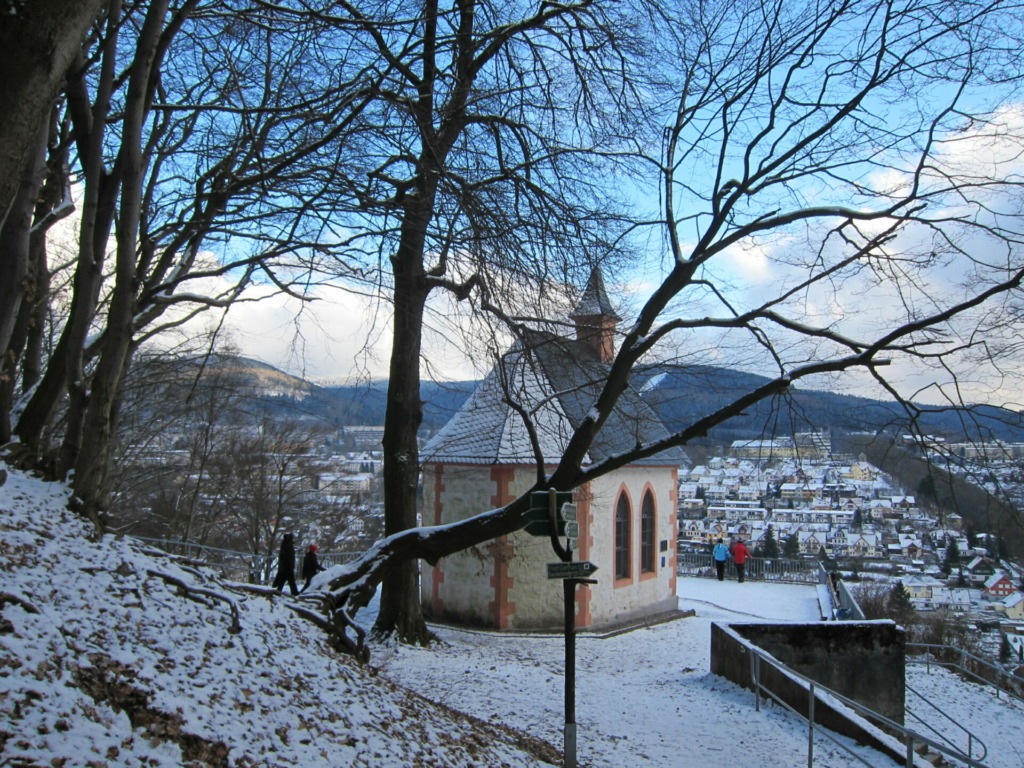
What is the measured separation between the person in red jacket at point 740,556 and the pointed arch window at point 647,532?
25.1 feet

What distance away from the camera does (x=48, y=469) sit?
7.34 m

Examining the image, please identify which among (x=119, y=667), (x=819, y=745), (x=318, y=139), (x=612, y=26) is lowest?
(x=819, y=745)

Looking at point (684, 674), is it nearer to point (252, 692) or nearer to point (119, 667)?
point (252, 692)

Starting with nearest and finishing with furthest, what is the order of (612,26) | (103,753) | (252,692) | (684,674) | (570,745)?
(103,753) → (252,692) → (570,745) → (612,26) → (684,674)

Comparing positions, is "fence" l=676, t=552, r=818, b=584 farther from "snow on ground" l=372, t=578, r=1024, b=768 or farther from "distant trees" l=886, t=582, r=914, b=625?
"snow on ground" l=372, t=578, r=1024, b=768

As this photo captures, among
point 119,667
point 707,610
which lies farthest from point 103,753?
point 707,610

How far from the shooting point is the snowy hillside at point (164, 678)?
14.5 ft

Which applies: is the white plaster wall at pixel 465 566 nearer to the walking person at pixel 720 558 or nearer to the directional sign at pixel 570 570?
the directional sign at pixel 570 570

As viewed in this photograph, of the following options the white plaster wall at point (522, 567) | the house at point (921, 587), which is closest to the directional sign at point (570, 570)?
the white plaster wall at point (522, 567)

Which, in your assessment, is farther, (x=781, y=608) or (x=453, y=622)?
(x=781, y=608)

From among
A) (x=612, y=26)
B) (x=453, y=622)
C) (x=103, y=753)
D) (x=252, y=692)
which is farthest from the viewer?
(x=453, y=622)

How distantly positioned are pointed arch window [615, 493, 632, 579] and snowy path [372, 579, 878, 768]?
3.07 metres

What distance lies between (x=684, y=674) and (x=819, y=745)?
4752mm

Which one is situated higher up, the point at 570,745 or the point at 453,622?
the point at 570,745
